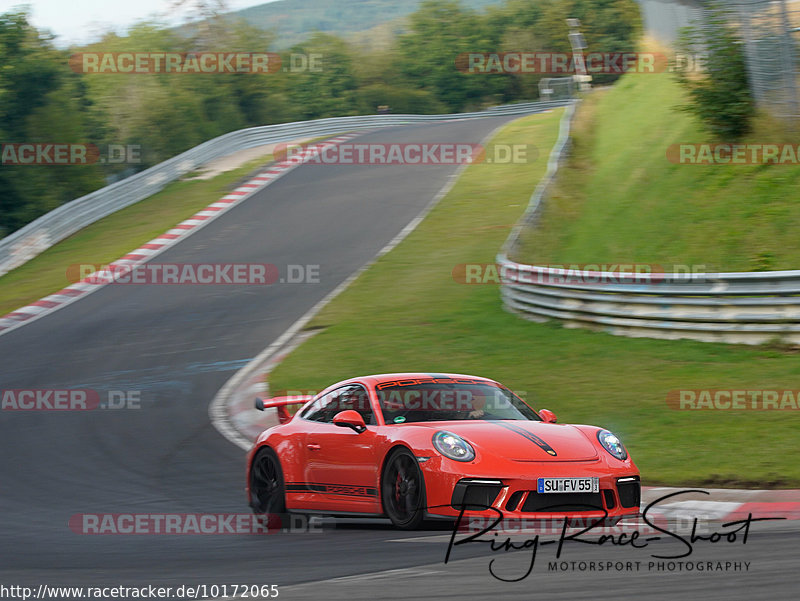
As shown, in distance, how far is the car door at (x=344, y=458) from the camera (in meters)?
7.68

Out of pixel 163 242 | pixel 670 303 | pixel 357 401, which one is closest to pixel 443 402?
pixel 357 401

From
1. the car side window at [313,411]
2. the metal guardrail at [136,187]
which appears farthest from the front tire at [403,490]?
the metal guardrail at [136,187]

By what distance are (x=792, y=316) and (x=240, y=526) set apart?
26.7 ft

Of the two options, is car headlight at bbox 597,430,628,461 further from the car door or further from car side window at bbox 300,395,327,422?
car side window at bbox 300,395,327,422

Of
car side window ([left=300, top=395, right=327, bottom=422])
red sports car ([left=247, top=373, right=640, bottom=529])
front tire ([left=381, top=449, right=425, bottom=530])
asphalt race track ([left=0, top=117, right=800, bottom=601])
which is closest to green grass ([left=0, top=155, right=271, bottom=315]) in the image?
asphalt race track ([left=0, top=117, right=800, bottom=601])

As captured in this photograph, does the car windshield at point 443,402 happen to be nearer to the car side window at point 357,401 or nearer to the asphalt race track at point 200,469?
the car side window at point 357,401

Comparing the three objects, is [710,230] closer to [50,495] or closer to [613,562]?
[50,495]

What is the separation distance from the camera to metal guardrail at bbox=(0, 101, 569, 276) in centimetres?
2755

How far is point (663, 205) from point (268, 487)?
13.0 m

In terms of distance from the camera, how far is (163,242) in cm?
2753

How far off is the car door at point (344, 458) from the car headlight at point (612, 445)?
156 centimetres

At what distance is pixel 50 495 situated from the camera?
392 inches

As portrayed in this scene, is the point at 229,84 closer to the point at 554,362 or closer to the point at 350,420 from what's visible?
the point at 554,362

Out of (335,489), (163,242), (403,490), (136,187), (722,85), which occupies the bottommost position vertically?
(163,242)
